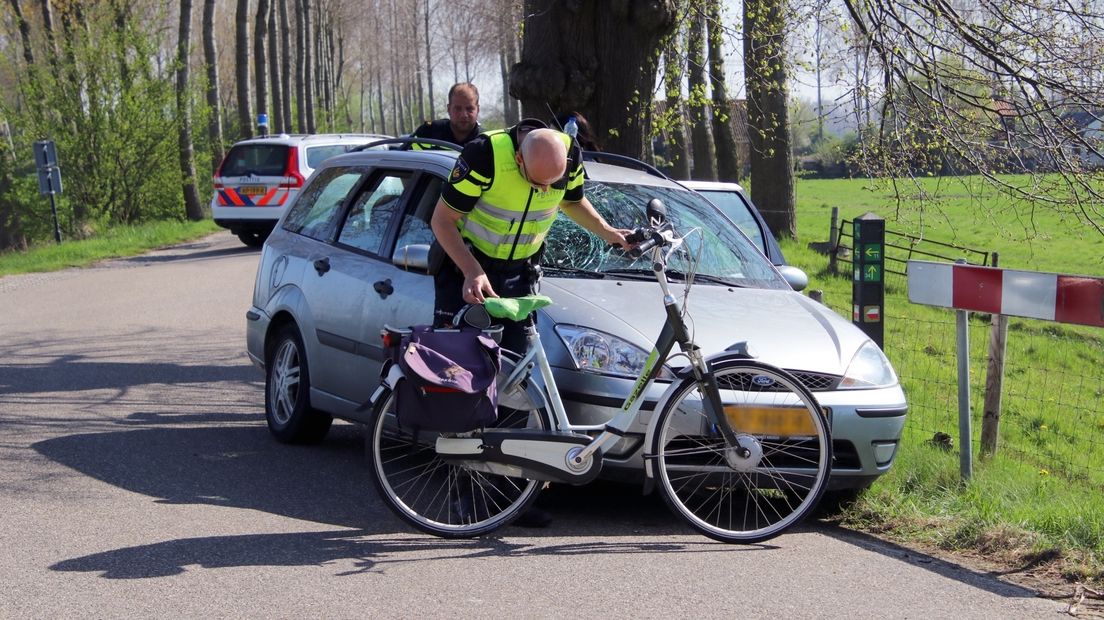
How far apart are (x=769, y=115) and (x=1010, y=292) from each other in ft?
32.2

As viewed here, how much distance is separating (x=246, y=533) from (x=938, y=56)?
6.17 meters

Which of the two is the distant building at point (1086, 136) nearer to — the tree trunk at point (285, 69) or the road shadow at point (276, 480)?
the road shadow at point (276, 480)

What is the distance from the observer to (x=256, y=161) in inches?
890

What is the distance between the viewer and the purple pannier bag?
17.1ft

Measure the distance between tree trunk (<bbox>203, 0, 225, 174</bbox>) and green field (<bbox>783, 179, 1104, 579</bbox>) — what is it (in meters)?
19.1

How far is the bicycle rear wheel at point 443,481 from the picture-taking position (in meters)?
5.44

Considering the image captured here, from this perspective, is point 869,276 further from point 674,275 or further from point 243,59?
point 243,59

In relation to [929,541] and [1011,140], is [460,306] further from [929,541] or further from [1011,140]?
[1011,140]

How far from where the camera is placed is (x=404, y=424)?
5309 millimetres

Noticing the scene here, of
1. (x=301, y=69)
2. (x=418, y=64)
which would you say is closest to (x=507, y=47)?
(x=301, y=69)

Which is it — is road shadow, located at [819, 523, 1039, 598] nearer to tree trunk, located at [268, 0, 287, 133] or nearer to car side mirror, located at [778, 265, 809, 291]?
car side mirror, located at [778, 265, 809, 291]

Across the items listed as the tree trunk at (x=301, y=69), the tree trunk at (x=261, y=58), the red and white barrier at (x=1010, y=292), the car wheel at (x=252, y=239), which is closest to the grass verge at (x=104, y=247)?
the car wheel at (x=252, y=239)

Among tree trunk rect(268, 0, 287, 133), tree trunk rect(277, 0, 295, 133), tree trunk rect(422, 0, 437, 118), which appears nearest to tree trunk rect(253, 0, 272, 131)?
tree trunk rect(268, 0, 287, 133)

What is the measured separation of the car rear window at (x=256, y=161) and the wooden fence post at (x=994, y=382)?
662 inches
